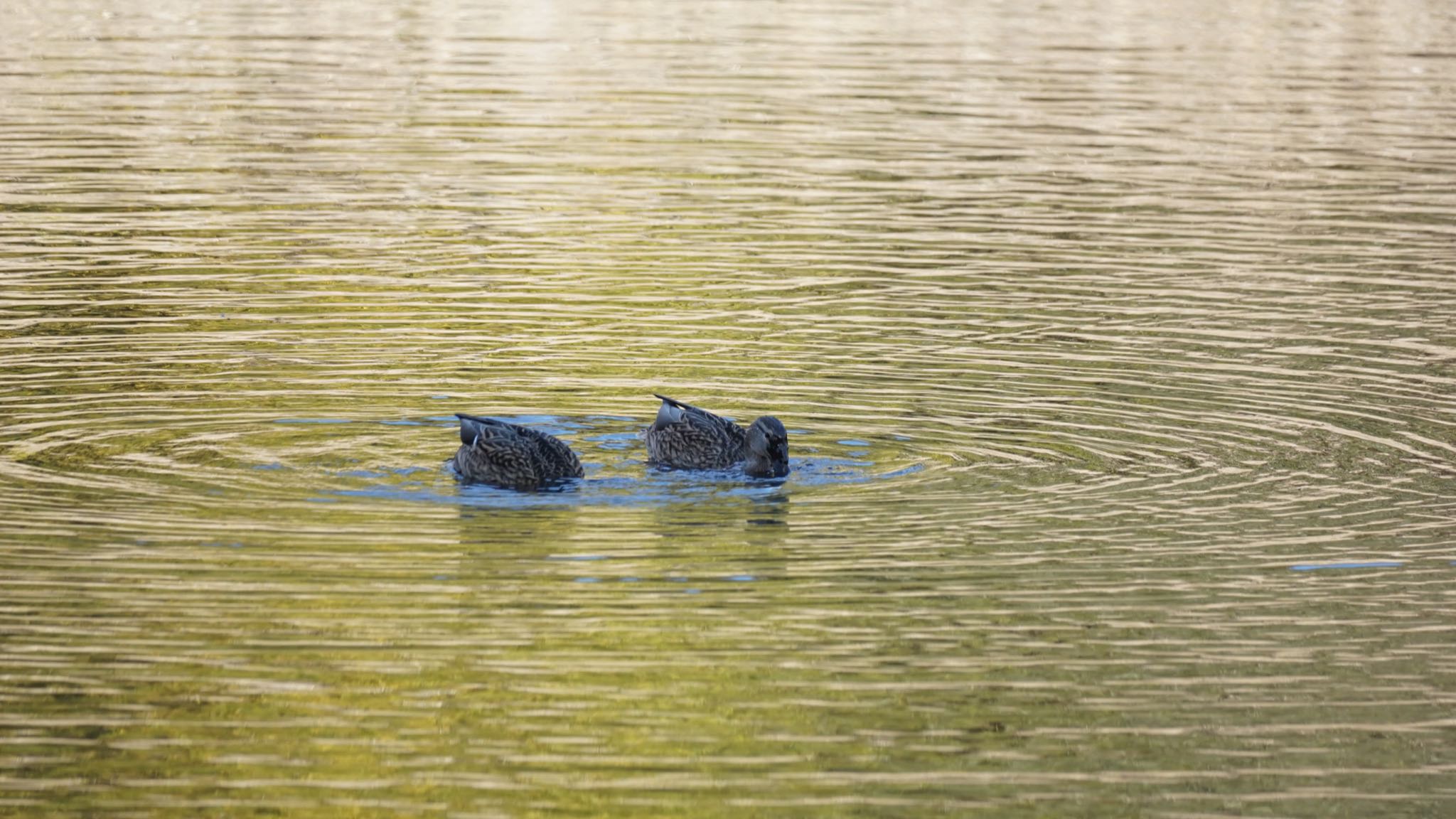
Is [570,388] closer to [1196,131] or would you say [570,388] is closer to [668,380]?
[668,380]

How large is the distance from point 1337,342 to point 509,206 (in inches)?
465

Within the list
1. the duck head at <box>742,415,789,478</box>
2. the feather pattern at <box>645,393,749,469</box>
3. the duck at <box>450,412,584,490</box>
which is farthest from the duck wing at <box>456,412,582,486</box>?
the duck head at <box>742,415,789,478</box>

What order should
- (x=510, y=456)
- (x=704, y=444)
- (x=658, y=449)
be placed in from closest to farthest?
(x=510, y=456) < (x=704, y=444) < (x=658, y=449)

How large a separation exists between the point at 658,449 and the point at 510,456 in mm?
1420

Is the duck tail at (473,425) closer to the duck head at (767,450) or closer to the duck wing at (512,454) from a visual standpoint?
the duck wing at (512,454)

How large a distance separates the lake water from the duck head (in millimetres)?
232

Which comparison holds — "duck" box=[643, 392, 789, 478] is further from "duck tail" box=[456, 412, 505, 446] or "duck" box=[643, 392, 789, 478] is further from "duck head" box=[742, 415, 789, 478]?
"duck tail" box=[456, 412, 505, 446]

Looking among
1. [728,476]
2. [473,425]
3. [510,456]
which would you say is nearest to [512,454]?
[510,456]

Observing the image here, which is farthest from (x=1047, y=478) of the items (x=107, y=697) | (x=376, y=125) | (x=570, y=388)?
(x=376, y=125)

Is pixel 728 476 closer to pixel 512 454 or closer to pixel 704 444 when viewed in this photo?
pixel 704 444

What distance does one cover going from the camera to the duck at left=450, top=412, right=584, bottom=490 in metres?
16.7

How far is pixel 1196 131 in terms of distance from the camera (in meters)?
40.2

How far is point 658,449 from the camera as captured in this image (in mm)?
17688

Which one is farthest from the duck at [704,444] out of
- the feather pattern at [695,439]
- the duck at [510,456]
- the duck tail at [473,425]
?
the duck tail at [473,425]
